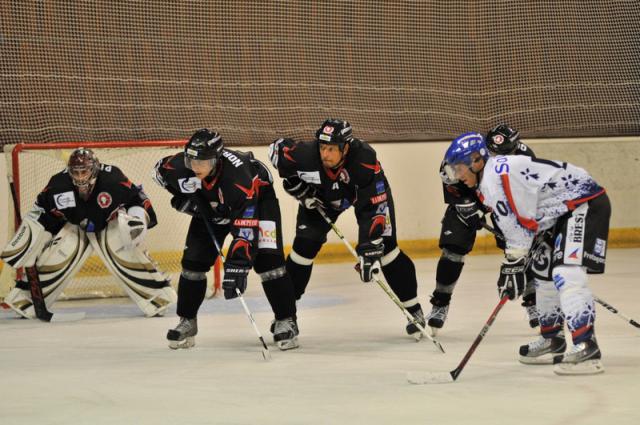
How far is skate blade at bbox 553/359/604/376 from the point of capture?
440cm

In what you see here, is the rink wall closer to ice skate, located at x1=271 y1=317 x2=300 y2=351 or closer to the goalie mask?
the goalie mask

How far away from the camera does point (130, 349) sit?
548 cm

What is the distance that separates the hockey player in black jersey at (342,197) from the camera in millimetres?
5367

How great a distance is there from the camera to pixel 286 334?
5.36 m

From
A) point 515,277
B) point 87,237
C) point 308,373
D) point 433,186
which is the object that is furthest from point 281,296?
point 433,186

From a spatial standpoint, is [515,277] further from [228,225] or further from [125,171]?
[125,171]

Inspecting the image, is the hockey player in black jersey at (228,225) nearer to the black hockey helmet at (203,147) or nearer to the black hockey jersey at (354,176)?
the black hockey helmet at (203,147)

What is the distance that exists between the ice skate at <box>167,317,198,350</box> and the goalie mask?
4.58 feet

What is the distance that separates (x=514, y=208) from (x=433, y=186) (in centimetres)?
551

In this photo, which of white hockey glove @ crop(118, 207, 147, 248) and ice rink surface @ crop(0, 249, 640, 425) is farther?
white hockey glove @ crop(118, 207, 147, 248)

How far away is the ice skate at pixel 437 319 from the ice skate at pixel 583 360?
1.27 metres

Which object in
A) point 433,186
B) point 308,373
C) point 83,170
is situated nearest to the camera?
point 308,373

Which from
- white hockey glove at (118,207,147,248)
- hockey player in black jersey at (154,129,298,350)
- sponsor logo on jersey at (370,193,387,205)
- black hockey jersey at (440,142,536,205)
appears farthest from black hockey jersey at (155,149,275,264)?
white hockey glove at (118,207,147,248)

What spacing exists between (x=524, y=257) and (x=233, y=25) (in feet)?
18.8
